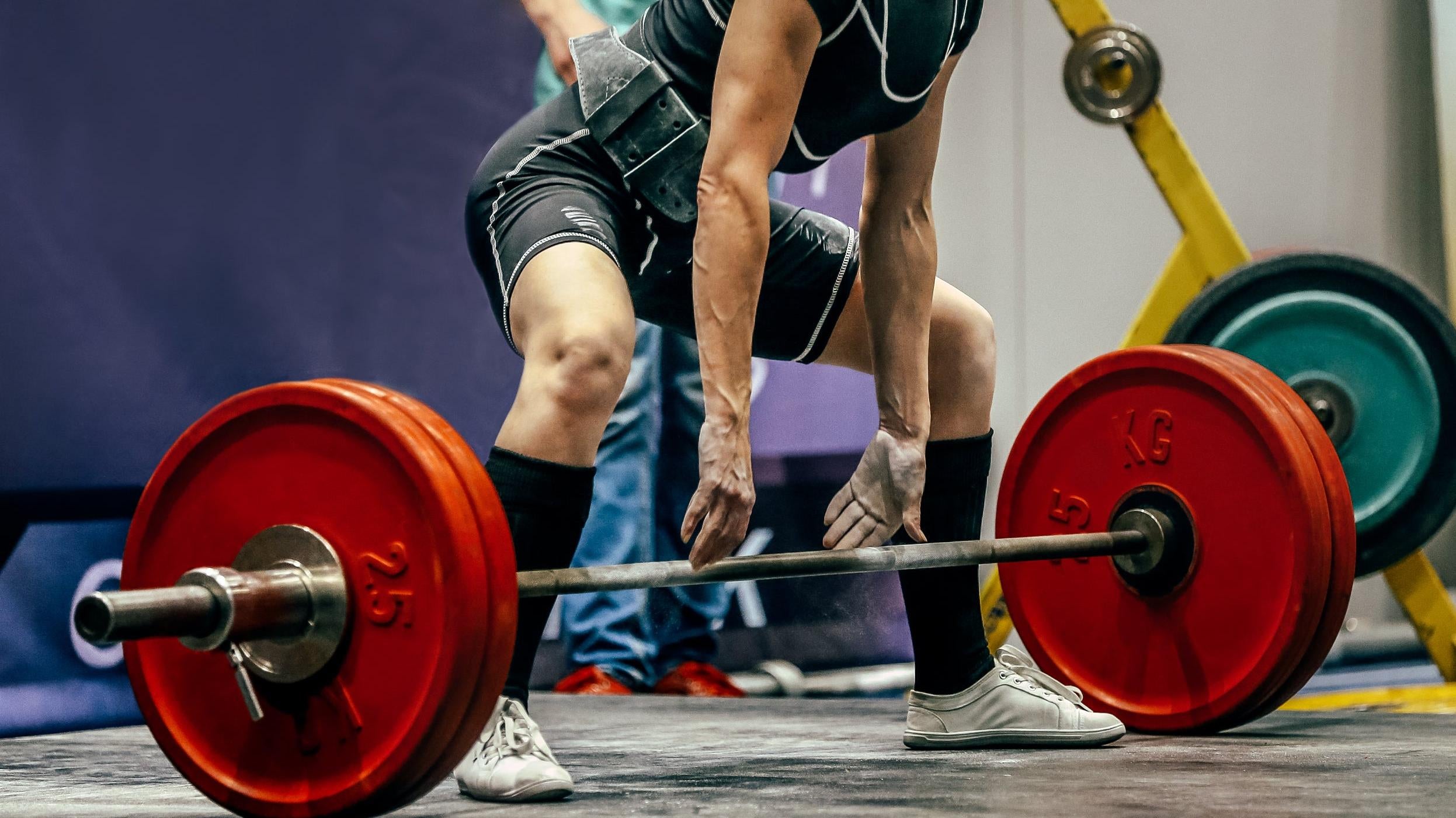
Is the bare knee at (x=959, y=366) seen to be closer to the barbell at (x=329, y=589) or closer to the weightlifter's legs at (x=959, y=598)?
the weightlifter's legs at (x=959, y=598)

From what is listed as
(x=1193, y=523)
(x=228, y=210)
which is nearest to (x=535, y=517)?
(x=1193, y=523)

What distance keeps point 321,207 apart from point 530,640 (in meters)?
1.46

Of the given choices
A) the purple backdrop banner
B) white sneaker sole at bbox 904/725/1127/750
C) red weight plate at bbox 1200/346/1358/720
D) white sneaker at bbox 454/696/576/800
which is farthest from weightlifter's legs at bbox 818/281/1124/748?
the purple backdrop banner

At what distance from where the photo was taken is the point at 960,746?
204cm

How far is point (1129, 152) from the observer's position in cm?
406

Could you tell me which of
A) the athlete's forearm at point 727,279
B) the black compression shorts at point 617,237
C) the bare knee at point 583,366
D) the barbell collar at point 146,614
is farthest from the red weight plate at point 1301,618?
the barbell collar at point 146,614

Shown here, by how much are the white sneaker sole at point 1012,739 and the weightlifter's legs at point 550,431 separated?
0.61 metres

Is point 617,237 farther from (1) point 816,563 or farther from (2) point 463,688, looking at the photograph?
(2) point 463,688

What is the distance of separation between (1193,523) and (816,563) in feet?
2.28

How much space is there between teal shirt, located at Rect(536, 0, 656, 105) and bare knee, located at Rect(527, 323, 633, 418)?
1580 millimetres

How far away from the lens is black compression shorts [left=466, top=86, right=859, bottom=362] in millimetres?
1712

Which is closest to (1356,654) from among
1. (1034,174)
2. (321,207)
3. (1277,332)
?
(1277,332)

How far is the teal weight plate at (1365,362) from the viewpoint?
2951 millimetres

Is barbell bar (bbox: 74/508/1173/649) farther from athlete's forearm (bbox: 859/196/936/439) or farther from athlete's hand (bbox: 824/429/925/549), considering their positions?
athlete's forearm (bbox: 859/196/936/439)
